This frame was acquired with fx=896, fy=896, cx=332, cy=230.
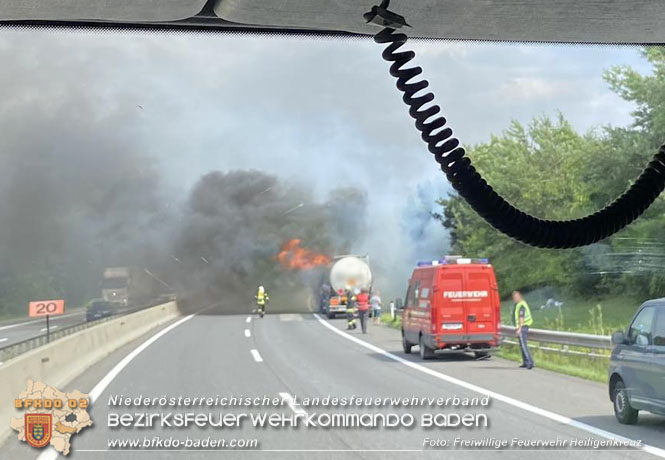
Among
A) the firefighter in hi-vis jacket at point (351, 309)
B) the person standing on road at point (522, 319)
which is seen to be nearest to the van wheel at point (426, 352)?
the person standing on road at point (522, 319)

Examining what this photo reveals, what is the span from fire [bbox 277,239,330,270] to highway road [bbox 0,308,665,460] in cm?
359

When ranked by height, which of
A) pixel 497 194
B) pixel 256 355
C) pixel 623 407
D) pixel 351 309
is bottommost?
pixel 256 355

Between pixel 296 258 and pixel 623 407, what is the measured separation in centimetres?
2026

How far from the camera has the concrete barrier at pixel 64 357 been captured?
9.77 metres

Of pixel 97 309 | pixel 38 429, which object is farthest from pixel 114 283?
pixel 38 429

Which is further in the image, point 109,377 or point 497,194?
point 109,377

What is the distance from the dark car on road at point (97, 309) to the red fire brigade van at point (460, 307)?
77.1 feet

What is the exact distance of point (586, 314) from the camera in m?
14.7

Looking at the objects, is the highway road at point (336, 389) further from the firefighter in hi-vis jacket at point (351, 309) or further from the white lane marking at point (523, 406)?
the firefighter in hi-vis jacket at point (351, 309)

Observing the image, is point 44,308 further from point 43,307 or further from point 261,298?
point 261,298

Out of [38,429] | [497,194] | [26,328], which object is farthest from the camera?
[26,328]

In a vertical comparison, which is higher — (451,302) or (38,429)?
(451,302)

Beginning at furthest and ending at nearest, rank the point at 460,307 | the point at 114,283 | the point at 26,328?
the point at 114,283 → the point at 26,328 → the point at 460,307

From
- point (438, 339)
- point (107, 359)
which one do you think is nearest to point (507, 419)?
point (438, 339)
